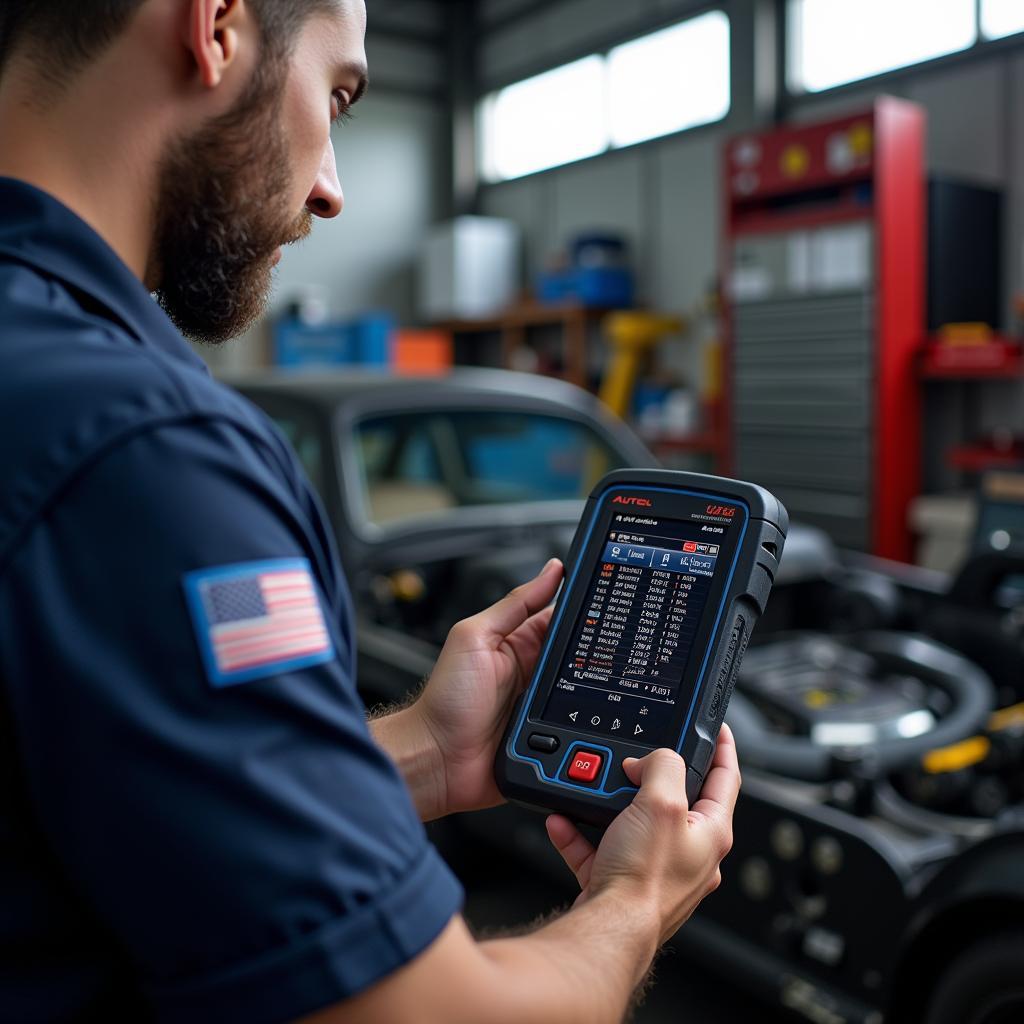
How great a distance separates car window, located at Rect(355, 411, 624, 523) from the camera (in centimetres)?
257

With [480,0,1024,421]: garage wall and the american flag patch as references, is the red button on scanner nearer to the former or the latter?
the american flag patch

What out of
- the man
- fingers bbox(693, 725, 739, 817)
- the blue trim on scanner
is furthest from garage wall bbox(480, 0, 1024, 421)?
the man

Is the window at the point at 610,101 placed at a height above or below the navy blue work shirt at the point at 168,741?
above

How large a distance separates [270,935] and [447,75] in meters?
8.97

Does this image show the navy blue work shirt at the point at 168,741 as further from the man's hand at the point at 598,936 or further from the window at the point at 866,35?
the window at the point at 866,35

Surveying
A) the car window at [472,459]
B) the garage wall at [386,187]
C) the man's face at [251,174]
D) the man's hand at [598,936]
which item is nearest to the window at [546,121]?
the garage wall at [386,187]

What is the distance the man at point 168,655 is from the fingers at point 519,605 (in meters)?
0.28

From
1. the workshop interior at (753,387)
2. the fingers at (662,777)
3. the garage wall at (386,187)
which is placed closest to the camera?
the fingers at (662,777)

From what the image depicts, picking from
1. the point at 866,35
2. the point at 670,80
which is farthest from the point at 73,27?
the point at 670,80

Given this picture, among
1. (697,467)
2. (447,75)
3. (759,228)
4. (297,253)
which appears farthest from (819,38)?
(297,253)

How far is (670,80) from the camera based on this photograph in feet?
22.2

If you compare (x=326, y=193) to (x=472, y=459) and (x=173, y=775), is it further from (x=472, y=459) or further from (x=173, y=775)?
(x=472, y=459)

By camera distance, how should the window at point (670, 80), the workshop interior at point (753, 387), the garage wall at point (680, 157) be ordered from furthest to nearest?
the window at point (670, 80) → the garage wall at point (680, 157) → the workshop interior at point (753, 387)

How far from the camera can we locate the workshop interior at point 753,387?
5.22 feet
